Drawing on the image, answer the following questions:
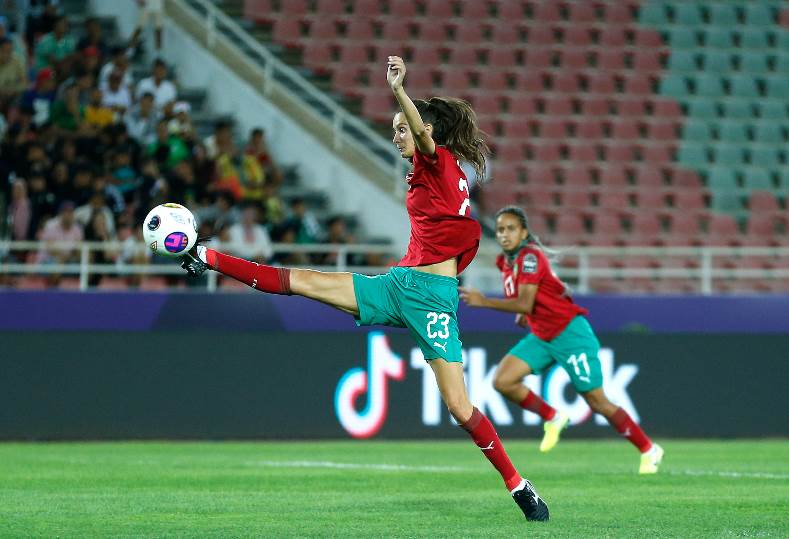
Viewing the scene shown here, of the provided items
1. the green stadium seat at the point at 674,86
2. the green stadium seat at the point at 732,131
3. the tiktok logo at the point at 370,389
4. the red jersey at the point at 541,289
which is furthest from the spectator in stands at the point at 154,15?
the red jersey at the point at 541,289

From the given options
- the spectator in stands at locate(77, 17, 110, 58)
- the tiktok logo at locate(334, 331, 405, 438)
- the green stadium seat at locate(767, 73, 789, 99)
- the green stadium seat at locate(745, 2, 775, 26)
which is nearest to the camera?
the tiktok logo at locate(334, 331, 405, 438)

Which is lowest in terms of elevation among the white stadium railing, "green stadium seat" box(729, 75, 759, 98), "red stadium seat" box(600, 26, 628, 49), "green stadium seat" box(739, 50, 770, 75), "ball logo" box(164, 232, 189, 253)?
the white stadium railing

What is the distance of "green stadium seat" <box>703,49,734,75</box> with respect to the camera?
73.9ft

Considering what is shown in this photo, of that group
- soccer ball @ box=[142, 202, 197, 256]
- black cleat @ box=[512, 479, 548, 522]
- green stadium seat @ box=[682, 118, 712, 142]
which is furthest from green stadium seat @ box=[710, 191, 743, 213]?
soccer ball @ box=[142, 202, 197, 256]

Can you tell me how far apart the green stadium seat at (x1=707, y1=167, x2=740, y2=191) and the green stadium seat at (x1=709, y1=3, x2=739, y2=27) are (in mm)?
2701

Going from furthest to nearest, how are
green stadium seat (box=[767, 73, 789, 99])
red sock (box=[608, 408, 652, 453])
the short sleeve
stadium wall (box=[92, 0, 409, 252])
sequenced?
green stadium seat (box=[767, 73, 789, 99]) < stadium wall (box=[92, 0, 409, 252]) < the short sleeve < red sock (box=[608, 408, 652, 453])

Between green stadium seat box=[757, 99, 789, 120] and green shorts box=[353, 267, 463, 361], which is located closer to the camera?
green shorts box=[353, 267, 463, 361]

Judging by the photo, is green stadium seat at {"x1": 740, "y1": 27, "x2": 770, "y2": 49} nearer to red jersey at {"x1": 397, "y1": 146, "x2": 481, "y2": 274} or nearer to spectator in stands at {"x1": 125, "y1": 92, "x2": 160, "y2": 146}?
spectator in stands at {"x1": 125, "y1": 92, "x2": 160, "y2": 146}

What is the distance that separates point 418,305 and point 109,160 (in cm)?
946

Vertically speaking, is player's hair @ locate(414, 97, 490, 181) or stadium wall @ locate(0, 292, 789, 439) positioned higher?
player's hair @ locate(414, 97, 490, 181)

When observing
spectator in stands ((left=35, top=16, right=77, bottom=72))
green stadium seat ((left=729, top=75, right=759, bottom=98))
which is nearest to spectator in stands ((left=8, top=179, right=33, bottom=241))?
spectator in stands ((left=35, top=16, right=77, bottom=72))

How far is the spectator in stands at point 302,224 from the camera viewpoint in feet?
56.1

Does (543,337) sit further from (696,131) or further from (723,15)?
(723,15)

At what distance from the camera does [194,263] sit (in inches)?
299
